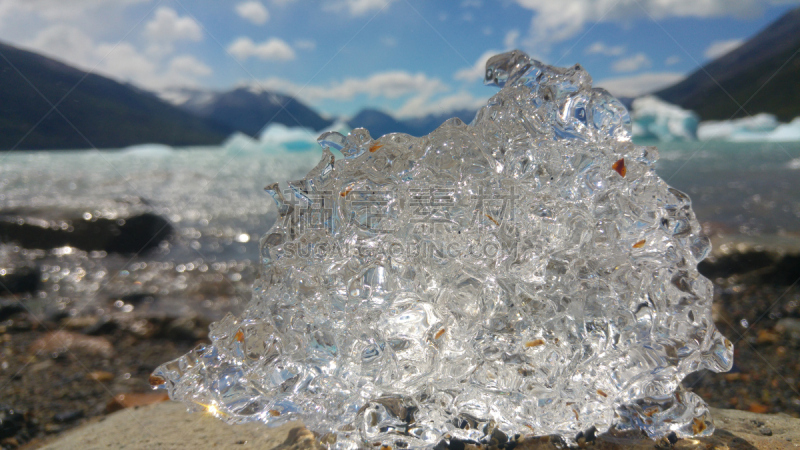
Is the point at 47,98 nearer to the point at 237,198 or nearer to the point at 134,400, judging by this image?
the point at 134,400

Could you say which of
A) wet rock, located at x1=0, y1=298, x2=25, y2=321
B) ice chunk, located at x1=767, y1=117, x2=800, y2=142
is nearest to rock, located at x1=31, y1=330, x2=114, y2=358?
wet rock, located at x1=0, y1=298, x2=25, y2=321

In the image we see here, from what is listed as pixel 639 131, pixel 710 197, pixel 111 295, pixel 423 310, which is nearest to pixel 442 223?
pixel 423 310

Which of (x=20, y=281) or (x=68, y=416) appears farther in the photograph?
(x=20, y=281)

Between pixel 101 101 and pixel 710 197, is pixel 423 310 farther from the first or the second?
pixel 101 101

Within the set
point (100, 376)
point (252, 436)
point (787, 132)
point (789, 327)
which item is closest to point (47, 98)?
point (100, 376)

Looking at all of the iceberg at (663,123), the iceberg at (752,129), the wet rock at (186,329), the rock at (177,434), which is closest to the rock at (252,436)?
the rock at (177,434)

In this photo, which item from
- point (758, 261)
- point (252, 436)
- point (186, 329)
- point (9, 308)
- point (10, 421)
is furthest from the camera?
point (758, 261)

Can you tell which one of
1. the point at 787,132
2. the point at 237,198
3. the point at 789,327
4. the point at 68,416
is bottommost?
the point at 68,416
